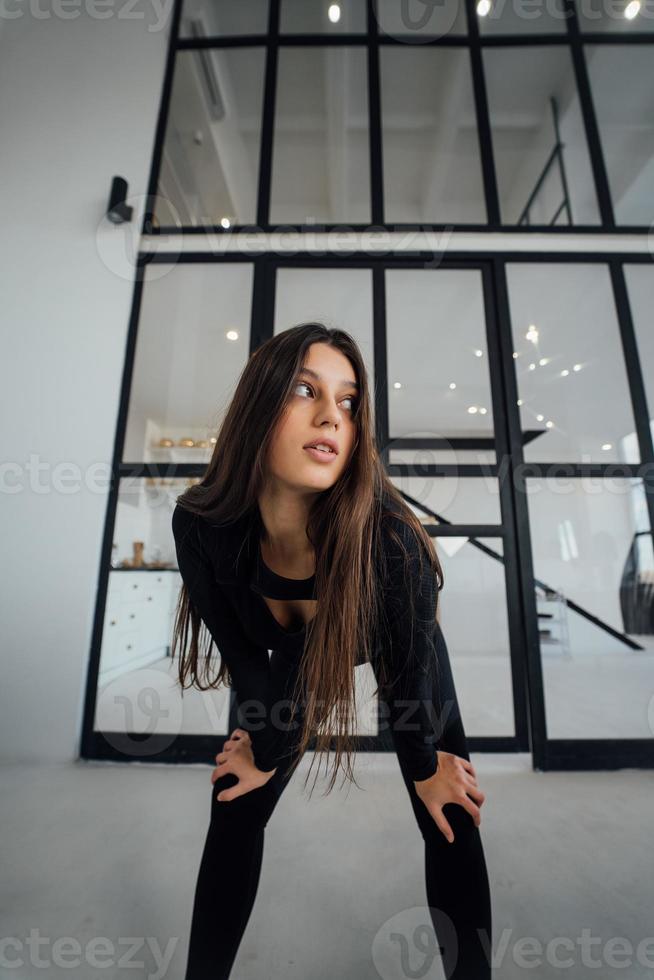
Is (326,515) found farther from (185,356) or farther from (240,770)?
(185,356)

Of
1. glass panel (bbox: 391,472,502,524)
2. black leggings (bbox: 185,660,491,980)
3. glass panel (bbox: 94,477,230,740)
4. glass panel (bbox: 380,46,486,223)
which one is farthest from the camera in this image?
glass panel (bbox: 380,46,486,223)

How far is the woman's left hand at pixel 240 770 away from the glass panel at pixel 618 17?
4095 millimetres

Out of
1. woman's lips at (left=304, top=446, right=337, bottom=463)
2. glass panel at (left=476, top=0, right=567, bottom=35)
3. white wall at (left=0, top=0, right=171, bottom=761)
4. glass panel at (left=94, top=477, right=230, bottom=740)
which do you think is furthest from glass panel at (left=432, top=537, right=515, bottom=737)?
glass panel at (left=476, top=0, right=567, bottom=35)

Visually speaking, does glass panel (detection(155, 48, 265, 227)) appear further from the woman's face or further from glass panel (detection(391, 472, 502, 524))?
the woman's face

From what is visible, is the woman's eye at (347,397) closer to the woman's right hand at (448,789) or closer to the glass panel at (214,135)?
the woman's right hand at (448,789)

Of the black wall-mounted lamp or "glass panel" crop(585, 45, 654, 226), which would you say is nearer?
the black wall-mounted lamp

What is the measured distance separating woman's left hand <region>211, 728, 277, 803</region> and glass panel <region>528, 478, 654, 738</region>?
1.55 meters

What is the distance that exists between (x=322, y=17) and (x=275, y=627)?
3.75 m

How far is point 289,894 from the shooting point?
1.04 metres

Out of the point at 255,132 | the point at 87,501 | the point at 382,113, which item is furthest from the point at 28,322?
the point at 382,113

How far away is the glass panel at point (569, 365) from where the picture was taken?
210 cm

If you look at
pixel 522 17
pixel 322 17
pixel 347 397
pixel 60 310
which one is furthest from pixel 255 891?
pixel 522 17

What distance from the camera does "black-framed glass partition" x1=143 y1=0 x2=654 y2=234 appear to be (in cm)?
243

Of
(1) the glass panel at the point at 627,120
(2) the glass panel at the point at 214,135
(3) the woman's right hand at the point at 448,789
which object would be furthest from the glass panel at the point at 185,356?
(1) the glass panel at the point at 627,120
